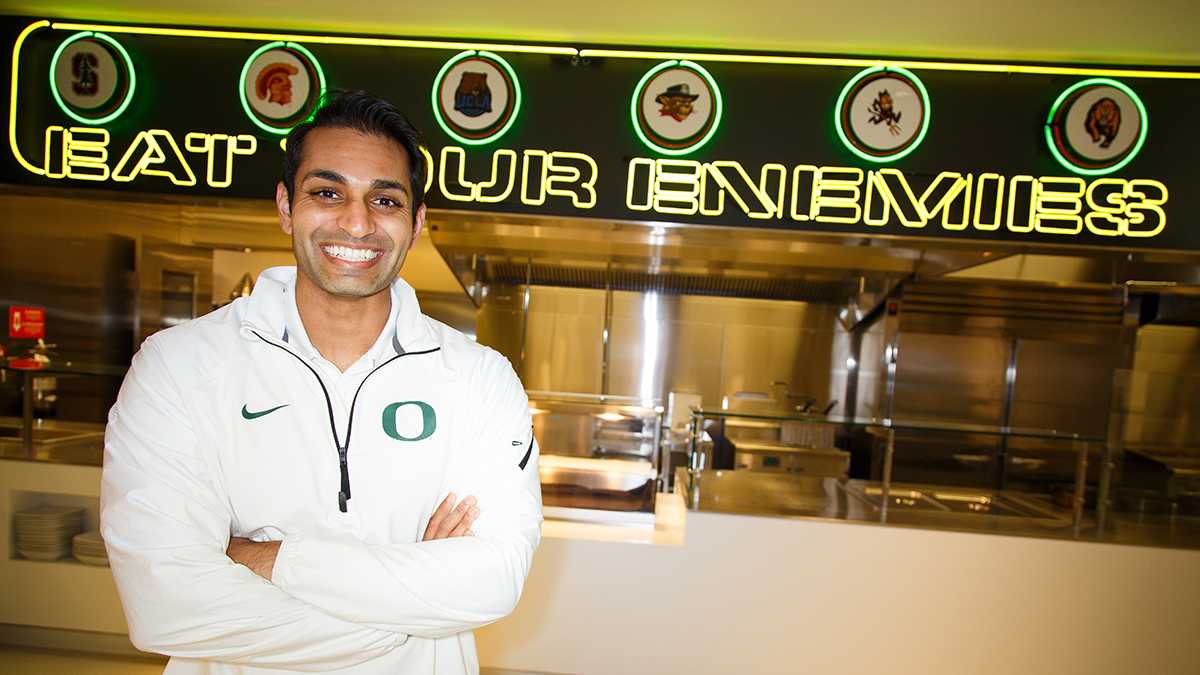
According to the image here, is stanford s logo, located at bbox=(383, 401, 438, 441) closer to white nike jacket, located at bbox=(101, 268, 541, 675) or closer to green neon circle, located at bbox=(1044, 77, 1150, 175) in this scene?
white nike jacket, located at bbox=(101, 268, 541, 675)

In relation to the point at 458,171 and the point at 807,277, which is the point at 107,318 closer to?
the point at 458,171

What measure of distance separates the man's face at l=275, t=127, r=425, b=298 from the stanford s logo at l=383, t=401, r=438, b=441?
211 millimetres

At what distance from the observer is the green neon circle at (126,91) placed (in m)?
3.11

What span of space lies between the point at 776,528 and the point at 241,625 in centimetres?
212

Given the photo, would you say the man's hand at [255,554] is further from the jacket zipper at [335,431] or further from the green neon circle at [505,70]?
the green neon circle at [505,70]

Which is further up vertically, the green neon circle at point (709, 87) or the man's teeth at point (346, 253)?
the green neon circle at point (709, 87)

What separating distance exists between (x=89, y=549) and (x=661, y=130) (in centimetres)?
311

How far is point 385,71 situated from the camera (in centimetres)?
311

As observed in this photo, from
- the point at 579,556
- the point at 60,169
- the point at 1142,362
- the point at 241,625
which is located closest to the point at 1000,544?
the point at 579,556

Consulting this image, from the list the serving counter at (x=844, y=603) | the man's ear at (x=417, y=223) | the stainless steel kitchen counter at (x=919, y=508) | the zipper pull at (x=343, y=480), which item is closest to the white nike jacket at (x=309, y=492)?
the zipper pull at (x=343, y=480)

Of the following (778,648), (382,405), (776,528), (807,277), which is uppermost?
(807,277)

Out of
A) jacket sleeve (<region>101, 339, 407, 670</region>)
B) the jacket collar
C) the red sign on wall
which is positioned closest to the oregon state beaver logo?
the jacket collar

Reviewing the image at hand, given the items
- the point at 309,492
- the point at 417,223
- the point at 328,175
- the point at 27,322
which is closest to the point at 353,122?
the point at 328,175

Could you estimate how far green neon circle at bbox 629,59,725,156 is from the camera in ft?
9.97
